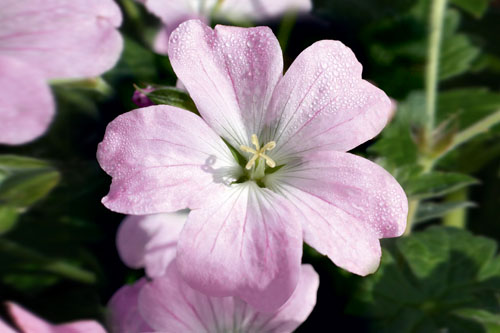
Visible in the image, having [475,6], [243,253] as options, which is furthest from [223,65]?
[475,6]

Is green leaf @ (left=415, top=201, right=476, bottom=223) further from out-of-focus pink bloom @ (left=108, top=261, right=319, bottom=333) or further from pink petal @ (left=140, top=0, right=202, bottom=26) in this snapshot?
pink petal @ (left=140, top=0, right=202, bottom=26)

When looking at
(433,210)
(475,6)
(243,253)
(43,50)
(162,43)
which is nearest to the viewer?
(243,253)

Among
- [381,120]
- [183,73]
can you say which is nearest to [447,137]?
[381,120]

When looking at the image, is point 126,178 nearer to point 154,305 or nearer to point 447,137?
point 154,305

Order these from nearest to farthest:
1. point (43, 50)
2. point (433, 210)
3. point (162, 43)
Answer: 1. point (43, 50)
2. point (162, 43)
3. point (433, 210)

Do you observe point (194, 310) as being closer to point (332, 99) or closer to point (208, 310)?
point (208, 310)

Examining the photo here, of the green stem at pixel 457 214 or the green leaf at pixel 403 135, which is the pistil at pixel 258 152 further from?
the green stem at pixel 457 214
